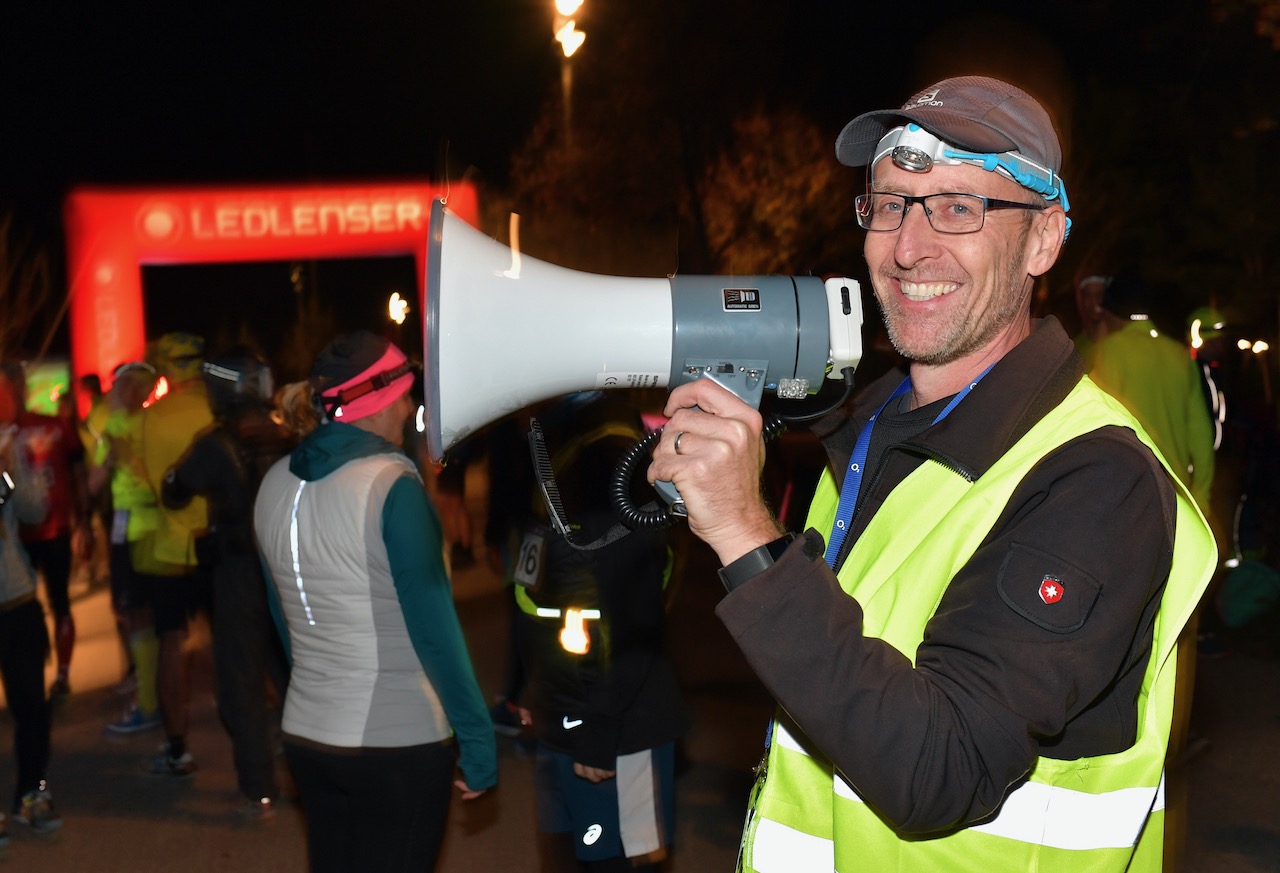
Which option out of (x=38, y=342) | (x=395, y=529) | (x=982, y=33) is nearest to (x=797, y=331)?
(x=395, y=529)

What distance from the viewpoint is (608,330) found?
6.19 ft

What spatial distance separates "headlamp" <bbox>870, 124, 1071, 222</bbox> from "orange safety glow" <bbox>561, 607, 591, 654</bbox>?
2.00 metres

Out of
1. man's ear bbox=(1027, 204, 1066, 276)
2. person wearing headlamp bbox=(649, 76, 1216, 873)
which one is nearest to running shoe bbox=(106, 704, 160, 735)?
person wearing headlamp bbox=(649, 76, 1216, 873)

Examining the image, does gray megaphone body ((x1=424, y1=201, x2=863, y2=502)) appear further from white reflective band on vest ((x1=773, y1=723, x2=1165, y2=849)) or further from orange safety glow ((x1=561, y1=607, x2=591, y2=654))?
orange safety glow ((x1=561, y1=607, x2=591, y2=654))

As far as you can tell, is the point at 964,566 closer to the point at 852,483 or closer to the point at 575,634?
the point at 852,483

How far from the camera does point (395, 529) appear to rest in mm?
3082

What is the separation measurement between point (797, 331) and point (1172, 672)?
74cm

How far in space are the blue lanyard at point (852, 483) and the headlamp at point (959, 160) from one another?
0.28 m

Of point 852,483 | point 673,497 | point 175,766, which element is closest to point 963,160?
point 852,483

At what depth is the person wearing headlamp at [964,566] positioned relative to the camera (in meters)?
1.34

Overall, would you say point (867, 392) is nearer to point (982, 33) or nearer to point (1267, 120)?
point (1267, 120)

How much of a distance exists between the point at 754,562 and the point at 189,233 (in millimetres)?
14339

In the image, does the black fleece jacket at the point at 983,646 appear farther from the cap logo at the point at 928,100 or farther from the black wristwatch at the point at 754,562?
the cap logo at the point at 928,100

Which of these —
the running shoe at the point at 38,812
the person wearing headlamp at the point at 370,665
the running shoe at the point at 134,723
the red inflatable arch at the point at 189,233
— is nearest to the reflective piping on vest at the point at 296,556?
the person wearing headlamp at the point at 370,665
